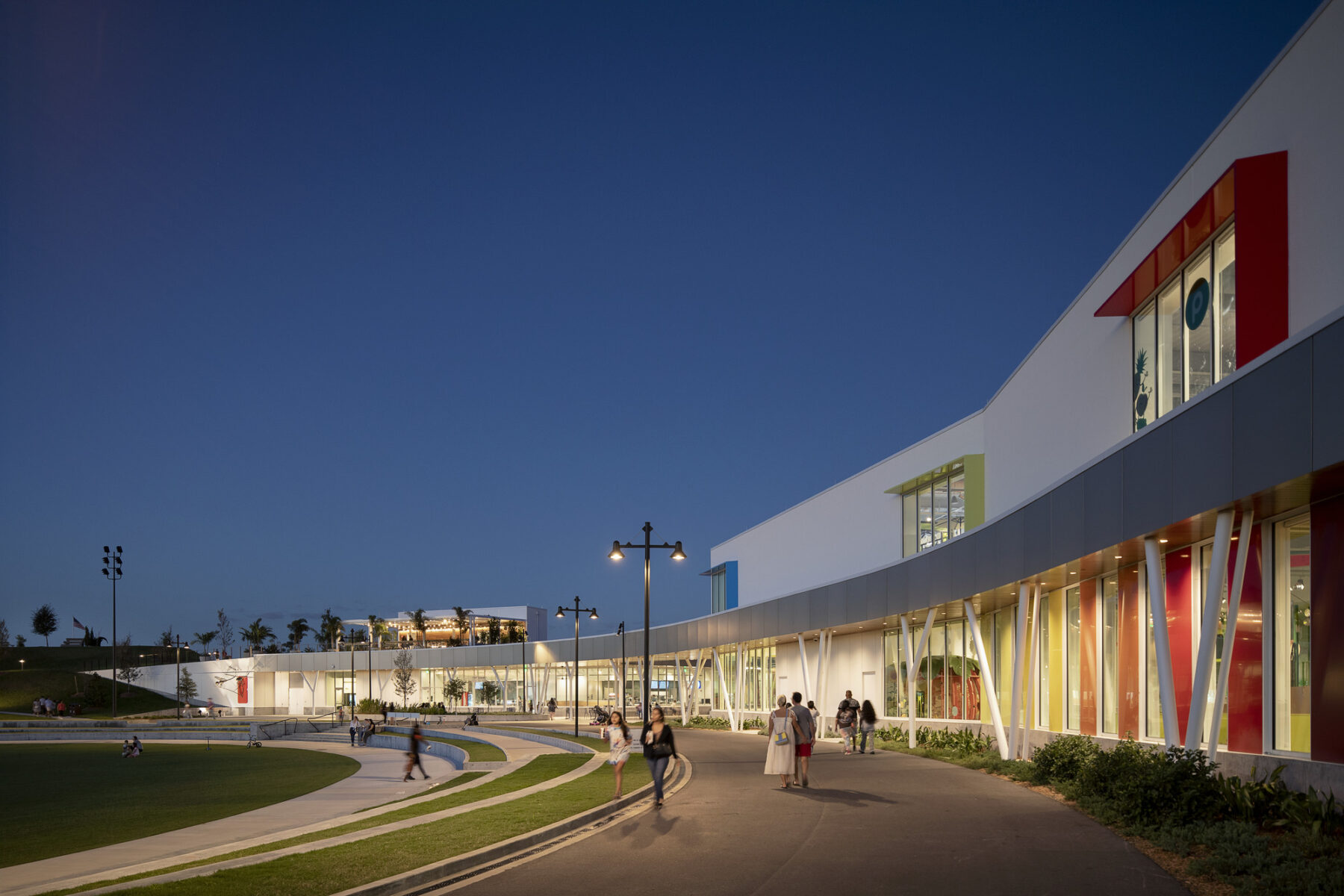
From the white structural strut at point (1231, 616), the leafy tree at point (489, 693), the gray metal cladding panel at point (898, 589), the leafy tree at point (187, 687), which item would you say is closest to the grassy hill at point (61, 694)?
the leafy tree at point (187, 687)

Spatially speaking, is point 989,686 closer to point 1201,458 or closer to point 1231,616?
point 1231,616

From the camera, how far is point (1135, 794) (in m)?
14.1

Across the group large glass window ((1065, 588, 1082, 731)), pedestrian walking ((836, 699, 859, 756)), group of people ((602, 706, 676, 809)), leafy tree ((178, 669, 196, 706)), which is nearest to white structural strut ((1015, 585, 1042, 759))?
large glass window ((1065, 588, 1082, 731))

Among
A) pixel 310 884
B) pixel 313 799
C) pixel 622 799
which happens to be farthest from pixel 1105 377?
pixel 313 799

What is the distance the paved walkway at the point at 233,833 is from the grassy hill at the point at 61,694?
8342 centimetres

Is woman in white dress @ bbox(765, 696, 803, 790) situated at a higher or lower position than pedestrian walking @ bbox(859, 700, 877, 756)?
higher

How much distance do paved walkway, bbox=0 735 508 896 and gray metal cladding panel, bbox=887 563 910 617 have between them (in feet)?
38.3

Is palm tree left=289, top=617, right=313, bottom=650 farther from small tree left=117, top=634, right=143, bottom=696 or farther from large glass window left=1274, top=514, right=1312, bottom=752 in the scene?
large glass window left=1274, top=514, right=1312, bottom=752

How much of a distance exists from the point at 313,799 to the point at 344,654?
83.4 meters

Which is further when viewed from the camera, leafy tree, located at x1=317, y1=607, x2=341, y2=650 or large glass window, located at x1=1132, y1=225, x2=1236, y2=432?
leafy tree, located at x1=317, y1=607, x2=341, y2=650

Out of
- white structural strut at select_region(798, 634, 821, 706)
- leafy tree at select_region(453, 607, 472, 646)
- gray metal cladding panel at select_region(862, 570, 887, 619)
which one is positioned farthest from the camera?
leafy tree at select_region(453, 607, 472, 646)

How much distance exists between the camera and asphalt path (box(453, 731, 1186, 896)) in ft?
35.9

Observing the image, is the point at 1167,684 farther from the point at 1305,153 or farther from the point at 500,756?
the point at 500,756

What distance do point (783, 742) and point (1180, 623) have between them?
282 inches
